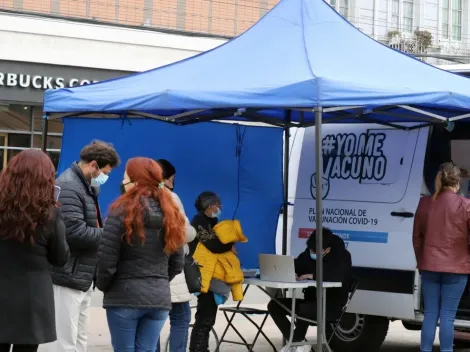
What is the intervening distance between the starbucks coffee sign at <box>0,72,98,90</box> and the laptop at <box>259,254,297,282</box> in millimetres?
12359

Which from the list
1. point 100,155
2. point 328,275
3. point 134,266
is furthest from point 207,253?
point 134,266

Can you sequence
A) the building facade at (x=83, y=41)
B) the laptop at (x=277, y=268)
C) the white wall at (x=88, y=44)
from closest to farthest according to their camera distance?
the laptop at (x=277, y=268) → the white wall at (x=88, y=44) → the building facade at (x=83, y=41)

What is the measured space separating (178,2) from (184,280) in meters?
15.2

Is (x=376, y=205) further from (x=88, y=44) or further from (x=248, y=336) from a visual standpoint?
(x=88, y=44)

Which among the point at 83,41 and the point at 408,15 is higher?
the point at 408,15

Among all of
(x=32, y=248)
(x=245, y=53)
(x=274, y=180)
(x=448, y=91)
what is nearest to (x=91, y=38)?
(x=274, y=180)

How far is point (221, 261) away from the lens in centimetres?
807

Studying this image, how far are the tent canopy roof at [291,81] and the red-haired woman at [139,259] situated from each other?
61.4 inches

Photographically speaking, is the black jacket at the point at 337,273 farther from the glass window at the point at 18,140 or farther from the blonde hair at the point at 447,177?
the glass window at the point at 18,140

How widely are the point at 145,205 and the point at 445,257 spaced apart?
2.95 metres

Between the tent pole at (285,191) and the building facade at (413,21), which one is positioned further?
the building facade at (413,21)

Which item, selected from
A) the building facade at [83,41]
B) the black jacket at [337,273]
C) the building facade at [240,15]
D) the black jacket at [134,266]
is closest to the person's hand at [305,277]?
the black jacket at [337,273]

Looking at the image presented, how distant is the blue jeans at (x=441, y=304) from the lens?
7.85m

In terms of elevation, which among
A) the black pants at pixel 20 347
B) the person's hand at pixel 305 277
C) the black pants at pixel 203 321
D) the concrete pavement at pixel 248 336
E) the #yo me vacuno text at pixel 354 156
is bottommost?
the concrete pavement at pixel 248 336
